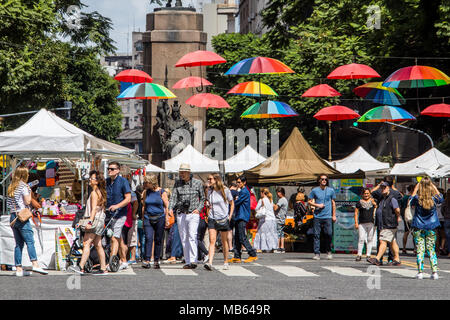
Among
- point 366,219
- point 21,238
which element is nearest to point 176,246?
point 366,219

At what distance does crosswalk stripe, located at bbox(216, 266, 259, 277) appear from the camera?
14.9 metres

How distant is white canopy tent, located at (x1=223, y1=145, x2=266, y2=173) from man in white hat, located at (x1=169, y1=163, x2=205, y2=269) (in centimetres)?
1569

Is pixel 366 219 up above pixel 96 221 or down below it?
below

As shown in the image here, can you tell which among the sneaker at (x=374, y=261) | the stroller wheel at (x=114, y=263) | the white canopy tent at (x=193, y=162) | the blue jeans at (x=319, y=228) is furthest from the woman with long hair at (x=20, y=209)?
the white canopy tent at (x=193, y=162)

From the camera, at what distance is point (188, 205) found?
52.4 feet

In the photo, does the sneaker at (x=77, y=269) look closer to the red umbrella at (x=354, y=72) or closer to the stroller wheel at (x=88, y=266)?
the stroller wheel at (x=88, y=266)

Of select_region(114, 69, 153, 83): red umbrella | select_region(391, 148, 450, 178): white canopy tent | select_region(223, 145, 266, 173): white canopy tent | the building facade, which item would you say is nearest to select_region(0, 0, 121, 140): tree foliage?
select_region(114, 69, 153, 83): red umbrella

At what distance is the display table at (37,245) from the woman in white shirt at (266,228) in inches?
347

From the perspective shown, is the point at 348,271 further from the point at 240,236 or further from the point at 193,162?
the point at 193,162

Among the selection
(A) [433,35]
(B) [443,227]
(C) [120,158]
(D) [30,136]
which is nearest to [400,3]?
(A) [433,35]

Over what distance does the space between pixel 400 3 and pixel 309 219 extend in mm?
6665

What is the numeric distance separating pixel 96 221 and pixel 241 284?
2750 mm

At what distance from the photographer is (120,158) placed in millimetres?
20703
